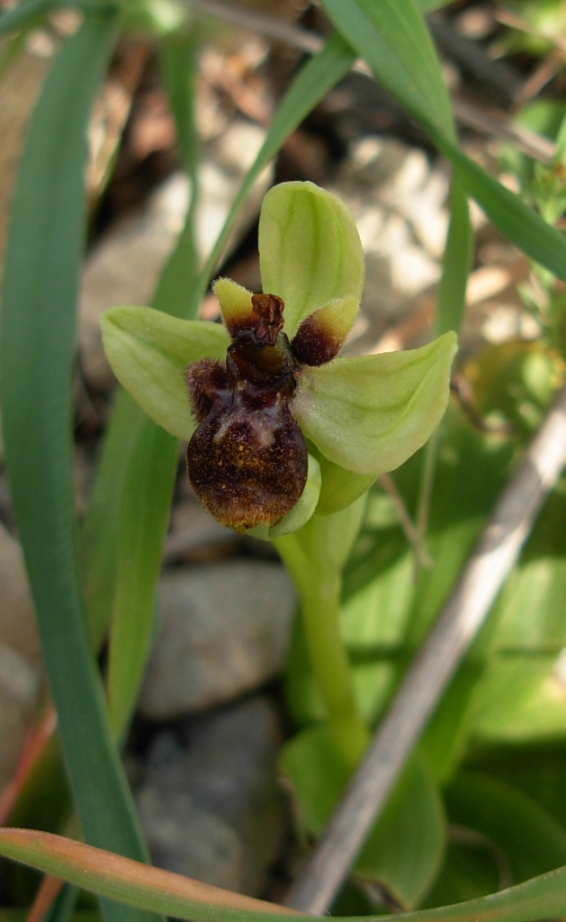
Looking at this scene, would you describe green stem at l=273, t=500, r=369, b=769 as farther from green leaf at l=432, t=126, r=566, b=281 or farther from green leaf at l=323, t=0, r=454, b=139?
green leaf at l=323, t=0, r=454, b=139

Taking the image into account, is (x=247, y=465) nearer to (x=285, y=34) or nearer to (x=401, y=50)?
(x=401, y=50)

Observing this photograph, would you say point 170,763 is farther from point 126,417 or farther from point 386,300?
point 386,300

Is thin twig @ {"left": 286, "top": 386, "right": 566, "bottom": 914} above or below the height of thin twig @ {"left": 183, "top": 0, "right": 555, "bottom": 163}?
below

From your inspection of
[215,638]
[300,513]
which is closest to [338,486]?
[300,513]

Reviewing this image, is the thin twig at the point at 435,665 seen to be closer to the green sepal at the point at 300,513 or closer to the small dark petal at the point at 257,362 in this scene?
the green sepal at the point at 300,513

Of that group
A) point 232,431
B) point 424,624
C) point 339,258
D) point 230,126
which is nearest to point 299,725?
point 424,624

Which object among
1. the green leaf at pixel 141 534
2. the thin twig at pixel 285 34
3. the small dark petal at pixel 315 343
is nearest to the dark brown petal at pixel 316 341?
the small dark petal at pixel 315 343

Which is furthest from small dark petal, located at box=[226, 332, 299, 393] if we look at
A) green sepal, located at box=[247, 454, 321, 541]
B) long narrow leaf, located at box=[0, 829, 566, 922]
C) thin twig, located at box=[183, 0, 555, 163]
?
thin twig, located at box=[183, 0, 555, 163]
